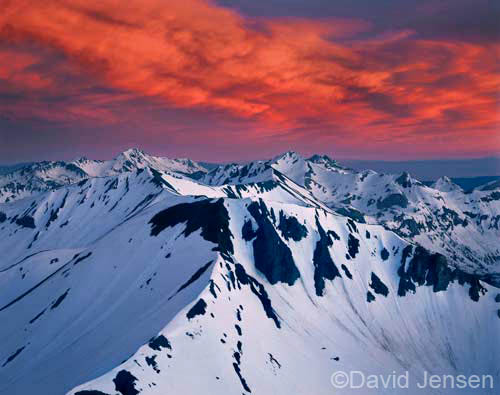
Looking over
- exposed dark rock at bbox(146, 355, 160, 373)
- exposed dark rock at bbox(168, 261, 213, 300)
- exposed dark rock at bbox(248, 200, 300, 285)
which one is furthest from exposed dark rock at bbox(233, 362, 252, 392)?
exposed dark rock at bbox(248, 200, 300, 285)

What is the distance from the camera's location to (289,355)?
131m

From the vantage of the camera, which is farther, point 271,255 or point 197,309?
point 271,255

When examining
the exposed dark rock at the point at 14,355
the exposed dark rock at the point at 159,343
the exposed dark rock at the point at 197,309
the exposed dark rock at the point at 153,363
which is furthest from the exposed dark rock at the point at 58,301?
the exposed dark rock at the point at 153,363

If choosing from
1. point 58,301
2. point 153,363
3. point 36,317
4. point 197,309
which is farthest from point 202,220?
point 153,363

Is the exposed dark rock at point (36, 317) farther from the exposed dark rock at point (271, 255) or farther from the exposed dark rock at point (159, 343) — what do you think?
the exposed dark rock at point (159, 343)

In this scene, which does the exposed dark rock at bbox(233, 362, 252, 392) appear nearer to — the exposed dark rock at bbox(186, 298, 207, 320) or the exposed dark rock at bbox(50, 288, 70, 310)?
the exposed dark rock at bbox(186, 298, 207, 320)

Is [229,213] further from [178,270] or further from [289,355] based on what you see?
[289,355]

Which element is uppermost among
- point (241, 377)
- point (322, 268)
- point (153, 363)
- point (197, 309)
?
point (322, 268)

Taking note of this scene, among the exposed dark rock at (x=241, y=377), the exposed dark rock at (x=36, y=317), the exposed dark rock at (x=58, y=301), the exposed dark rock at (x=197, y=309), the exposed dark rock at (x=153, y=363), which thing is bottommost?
the exposed dark rock at (x=241, y=377)

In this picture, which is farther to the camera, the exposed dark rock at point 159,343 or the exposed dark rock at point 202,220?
the exposed dark rock at point 202,220

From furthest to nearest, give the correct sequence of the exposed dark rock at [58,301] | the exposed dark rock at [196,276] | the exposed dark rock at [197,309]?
the exposed dark rock at [58,301] < the exposed dark rock at [196,276] < the exposed dark rock at [197,309]

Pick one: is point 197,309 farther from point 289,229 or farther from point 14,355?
point 289,229

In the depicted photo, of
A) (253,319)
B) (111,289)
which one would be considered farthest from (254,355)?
(111,289)

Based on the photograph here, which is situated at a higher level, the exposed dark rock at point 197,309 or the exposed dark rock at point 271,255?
the exposed dark rock at point 271,255
